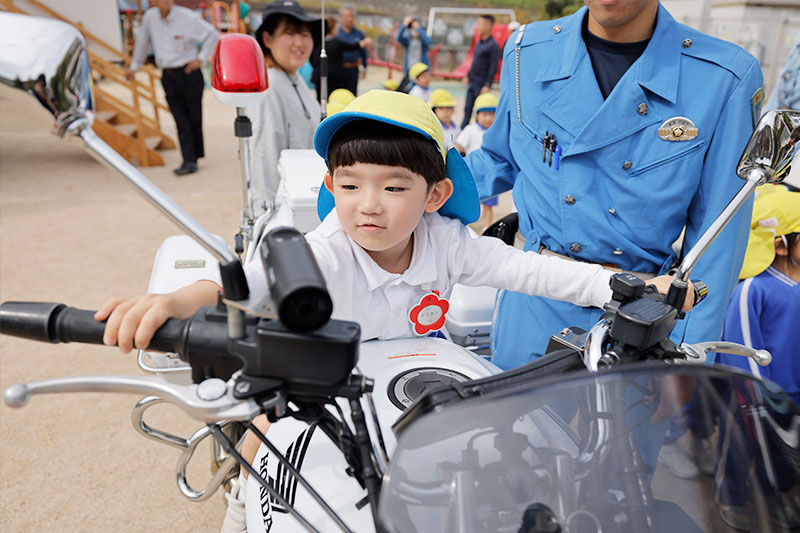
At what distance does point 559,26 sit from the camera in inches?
74.1

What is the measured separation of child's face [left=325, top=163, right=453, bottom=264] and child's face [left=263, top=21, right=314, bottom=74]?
2.39 meters

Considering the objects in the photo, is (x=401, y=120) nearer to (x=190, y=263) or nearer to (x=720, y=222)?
(x=720, y=222)

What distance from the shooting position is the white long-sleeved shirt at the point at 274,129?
10.9 feet

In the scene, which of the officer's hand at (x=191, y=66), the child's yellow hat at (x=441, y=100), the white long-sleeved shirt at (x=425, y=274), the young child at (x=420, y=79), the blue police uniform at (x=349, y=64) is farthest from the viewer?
the blue police uniform at (x=349, y=64)

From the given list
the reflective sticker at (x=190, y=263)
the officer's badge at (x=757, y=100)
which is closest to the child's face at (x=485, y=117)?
the reflective sticker at (x=190, y=263)

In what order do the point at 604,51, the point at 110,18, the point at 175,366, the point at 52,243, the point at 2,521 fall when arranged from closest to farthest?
the point at 604,51 < the point at 175,366 < the point at 2,521 < the point at 52,243 < the point at 110,18

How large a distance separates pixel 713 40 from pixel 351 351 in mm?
1507

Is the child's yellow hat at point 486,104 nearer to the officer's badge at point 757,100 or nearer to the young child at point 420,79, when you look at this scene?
the young child at point 420,79

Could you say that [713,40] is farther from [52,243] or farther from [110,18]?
[110,18]

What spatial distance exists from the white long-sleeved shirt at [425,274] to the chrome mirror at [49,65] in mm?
758

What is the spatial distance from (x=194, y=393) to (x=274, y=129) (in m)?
2.79

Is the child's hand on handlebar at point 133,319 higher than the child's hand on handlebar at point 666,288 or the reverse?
higher

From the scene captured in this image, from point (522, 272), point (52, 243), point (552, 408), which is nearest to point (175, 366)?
point (522, 272)

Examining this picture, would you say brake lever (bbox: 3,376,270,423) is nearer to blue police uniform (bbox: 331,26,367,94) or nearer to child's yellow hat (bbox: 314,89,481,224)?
child's yellow hat (bbox: 314,89,481,224)
